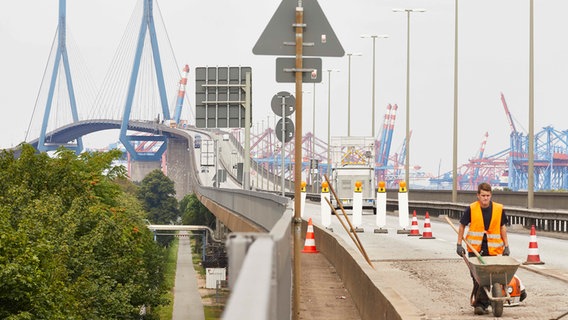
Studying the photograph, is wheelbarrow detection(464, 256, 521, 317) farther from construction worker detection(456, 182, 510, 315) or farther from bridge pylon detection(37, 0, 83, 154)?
bridge pylon detection(37, 0, 83, 154)

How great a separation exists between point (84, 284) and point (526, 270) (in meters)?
27.4

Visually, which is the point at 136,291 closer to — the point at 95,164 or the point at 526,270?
the point at 95,164

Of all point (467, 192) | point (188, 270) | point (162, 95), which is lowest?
point (188, 270)

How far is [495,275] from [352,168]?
4094 centimetres

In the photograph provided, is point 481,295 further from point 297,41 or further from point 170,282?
point 170,282

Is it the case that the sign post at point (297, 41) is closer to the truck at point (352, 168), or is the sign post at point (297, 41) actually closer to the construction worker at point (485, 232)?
the construction worker at point (485, 232)

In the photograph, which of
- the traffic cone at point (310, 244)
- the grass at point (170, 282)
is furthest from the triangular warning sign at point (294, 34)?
the grass at point (170, 282)

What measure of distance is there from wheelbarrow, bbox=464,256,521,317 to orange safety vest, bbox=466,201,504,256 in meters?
0.23

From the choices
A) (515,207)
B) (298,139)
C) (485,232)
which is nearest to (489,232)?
(485,232)

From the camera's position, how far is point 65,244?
4719 cm

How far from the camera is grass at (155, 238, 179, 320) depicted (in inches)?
3372

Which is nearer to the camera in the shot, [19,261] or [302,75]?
[302,75]

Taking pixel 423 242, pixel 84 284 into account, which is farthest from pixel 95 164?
pixel 423 242

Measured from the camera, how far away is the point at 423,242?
96.7ft
